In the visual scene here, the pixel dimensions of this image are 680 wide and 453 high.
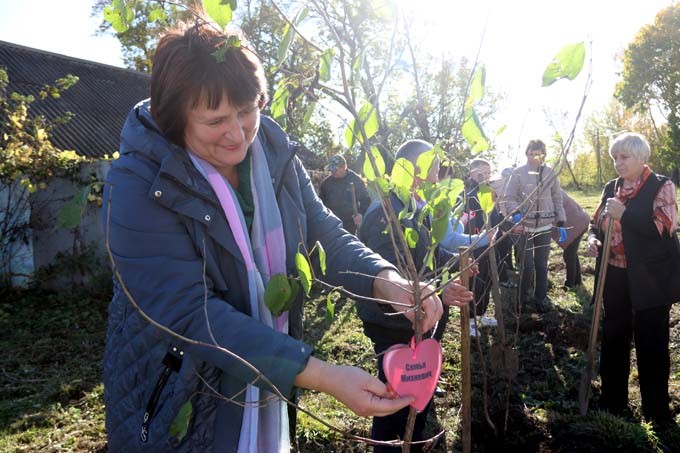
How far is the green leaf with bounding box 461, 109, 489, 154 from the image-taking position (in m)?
1.04

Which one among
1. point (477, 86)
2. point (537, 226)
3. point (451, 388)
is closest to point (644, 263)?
point (451, 388)

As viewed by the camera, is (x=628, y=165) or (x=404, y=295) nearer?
(x=404, y=295)

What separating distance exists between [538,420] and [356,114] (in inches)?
107

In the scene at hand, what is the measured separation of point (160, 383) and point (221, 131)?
1.99 ft

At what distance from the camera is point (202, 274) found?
4.02 ft

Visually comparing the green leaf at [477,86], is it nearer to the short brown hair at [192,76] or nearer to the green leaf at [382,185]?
the green leaf at [382,185]

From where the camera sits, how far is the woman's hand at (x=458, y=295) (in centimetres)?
168

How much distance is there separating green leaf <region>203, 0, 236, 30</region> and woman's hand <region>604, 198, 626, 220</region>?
2.86m

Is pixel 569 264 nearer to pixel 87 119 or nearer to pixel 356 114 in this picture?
pixel 356 114

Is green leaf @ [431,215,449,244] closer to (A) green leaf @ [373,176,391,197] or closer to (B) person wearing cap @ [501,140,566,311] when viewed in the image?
(A) green leaf @ [373,176,391,197]

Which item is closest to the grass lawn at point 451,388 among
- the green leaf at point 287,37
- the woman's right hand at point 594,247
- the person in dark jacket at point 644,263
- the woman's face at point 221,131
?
the person in dark jacket at point 644,263

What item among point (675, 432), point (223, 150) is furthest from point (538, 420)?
point (223, 150)

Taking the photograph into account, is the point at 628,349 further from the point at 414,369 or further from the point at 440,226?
the point at 440,226

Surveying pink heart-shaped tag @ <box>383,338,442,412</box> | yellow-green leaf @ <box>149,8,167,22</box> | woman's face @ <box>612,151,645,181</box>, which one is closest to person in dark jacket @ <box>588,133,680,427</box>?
woman's face @ <box>612,151,645,181</box>
